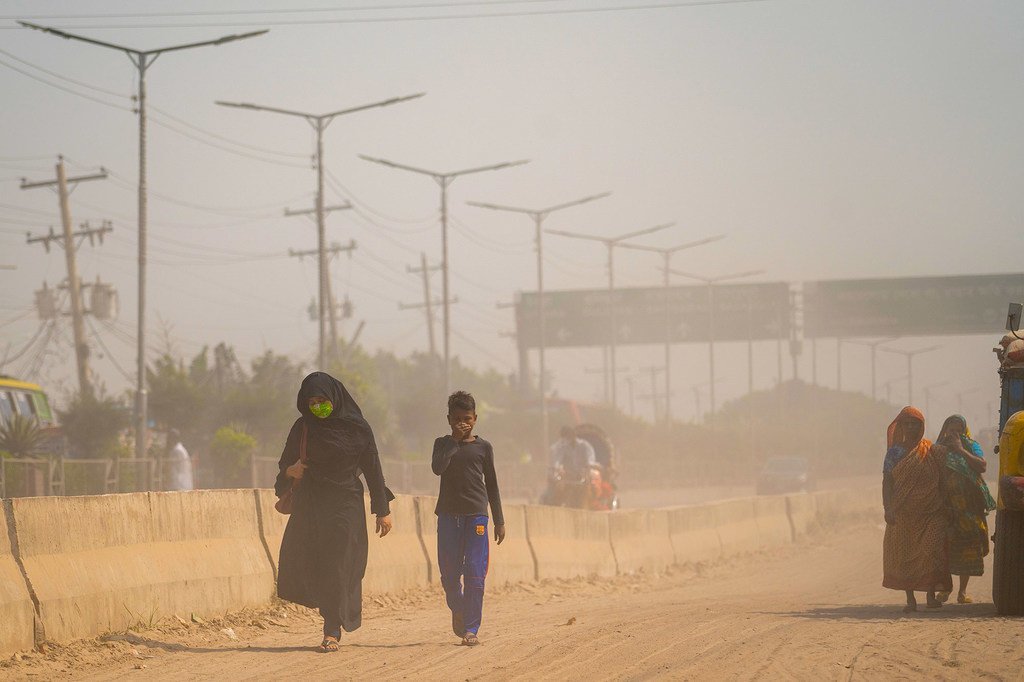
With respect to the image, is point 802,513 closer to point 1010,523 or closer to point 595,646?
point 1010,523

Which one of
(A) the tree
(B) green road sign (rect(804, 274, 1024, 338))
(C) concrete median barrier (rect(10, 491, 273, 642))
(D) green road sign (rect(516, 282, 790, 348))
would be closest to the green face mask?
(C) concrete median barrier (rect(10, 491, 273, 642))

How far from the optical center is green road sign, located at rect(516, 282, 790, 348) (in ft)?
215

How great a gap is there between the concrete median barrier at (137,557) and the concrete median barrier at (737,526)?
13.4 metres

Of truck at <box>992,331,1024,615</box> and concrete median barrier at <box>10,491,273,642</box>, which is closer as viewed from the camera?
concrete median barrier at <box>10,491,273,642</box>

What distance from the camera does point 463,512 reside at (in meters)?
9.78

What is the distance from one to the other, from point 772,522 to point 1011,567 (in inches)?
617

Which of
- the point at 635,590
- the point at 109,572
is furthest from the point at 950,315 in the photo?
the point at 109,572

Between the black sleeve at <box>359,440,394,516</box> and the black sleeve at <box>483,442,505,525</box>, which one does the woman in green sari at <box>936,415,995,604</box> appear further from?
the black sleeve at <box>359,440,394,516</box>

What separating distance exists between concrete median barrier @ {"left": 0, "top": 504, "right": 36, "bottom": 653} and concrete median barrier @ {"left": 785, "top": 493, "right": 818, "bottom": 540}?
2178 centimetres

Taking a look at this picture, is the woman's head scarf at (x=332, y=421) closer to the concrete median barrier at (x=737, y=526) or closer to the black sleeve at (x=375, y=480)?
the black sleeve at (x=375, y=480)

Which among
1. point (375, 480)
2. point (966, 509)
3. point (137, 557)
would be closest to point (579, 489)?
point (966, 509)

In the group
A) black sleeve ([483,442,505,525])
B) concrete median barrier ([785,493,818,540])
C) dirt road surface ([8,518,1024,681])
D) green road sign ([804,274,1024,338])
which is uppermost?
green road sign ([804,274,1024,338])

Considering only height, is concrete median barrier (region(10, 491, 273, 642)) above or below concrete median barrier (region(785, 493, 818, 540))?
above

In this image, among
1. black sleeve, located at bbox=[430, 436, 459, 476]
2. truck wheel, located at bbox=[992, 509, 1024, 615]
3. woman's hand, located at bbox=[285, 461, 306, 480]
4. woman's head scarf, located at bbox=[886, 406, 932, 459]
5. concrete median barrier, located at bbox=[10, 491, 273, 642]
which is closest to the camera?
concrete median barrier, located at bbox=[10, 491, 273, 642]
